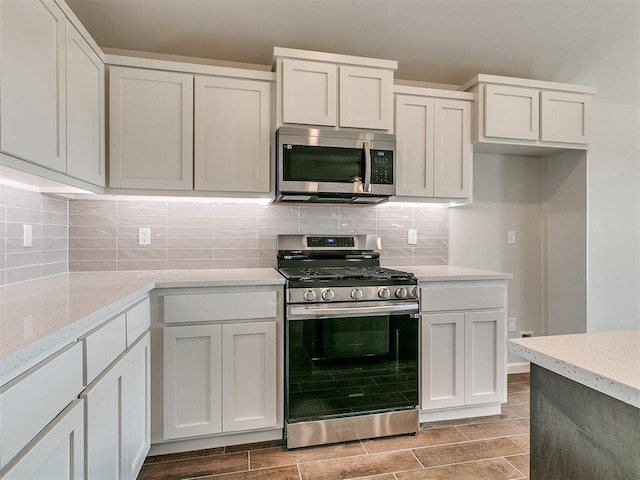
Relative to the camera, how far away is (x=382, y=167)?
2305mm

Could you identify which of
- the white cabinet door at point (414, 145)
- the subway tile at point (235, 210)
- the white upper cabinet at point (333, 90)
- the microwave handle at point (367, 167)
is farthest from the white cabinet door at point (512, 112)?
the subway tile at point (235, 210)

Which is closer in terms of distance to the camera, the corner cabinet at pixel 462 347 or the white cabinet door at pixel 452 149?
the corner cabinet at pixel 462 347

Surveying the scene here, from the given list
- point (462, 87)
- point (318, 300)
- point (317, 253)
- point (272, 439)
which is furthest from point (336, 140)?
point (272, 439)

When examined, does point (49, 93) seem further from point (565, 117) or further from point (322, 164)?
point (565, 117)

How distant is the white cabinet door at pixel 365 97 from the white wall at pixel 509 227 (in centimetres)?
108

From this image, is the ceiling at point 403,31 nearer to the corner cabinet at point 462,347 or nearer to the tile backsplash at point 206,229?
the tile backsplash at point 206,229

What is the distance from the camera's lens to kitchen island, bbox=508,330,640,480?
0.67m

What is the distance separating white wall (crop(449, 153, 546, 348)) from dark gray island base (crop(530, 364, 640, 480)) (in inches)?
84.1

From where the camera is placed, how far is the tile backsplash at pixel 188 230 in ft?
7.25

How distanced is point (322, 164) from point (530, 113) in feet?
5.16

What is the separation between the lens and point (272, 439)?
203 cm

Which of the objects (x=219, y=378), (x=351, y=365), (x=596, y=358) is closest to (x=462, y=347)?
(x=351, y=365)

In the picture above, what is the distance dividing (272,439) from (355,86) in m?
2.16

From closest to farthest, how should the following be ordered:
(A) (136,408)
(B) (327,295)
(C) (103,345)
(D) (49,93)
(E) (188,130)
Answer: (C) (103,345) → (D) (49,93) → (A) (136,408) → (B) (327,295) → (E) (188,130)
